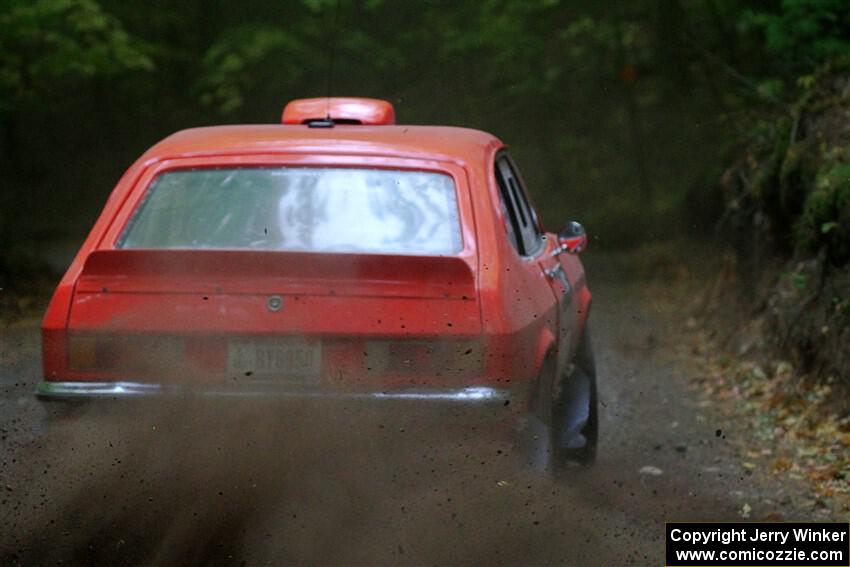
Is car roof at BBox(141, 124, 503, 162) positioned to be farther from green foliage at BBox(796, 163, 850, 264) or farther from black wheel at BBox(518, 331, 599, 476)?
green foliage at BBox(796, 163, 850, 264)

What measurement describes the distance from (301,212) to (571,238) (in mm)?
1937

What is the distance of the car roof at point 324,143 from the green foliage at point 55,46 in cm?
988

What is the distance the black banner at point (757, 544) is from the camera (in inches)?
206

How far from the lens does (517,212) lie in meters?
6.42

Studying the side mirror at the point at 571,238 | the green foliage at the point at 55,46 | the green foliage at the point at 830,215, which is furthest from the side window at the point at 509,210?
the green foliage at the point at 55,46

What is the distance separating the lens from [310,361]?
4992mm

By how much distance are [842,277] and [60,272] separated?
31.2 feet

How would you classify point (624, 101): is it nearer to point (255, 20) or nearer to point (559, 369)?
point (255, 20)

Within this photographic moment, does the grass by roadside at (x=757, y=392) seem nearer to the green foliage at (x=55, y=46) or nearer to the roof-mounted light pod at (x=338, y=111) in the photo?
the roof-mounted light pod at (x=338, y=111)

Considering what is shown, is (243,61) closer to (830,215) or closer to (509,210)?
(830,215)

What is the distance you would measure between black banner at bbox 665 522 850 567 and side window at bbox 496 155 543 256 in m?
1.43

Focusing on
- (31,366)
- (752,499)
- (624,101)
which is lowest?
(624,101)

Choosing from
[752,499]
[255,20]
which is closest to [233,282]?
[752,499]

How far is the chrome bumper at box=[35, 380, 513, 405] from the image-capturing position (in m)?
4.89
